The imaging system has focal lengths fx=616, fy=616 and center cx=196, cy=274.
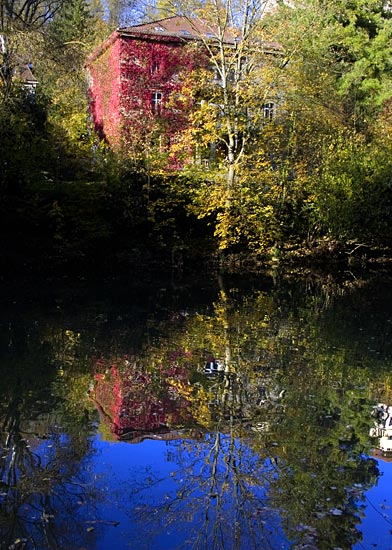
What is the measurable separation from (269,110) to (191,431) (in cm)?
1641

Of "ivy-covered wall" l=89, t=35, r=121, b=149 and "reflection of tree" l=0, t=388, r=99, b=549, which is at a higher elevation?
"ivy-covered wall" l=89, t=35, r=121, b=149

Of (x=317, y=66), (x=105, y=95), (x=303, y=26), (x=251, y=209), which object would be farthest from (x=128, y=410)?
(x=105, y=95)

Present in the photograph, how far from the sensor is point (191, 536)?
450cm

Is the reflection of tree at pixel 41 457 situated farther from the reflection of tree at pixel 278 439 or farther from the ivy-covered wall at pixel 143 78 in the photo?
the ivy-covered wall at pixel 143 78

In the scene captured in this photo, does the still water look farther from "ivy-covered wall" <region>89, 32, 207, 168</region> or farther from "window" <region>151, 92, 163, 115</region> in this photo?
"window" <region>151, 92, 163, 115</region>

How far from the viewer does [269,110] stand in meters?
21.0

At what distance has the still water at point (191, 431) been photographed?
4.61 metres

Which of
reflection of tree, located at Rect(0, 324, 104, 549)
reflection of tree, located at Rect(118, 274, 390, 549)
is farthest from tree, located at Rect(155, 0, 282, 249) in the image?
reflection of tree, located at Rect(0, 324, 104, 549)

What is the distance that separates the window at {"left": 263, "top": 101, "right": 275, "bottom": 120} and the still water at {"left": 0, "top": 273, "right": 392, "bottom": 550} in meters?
10.1

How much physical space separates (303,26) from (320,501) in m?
20.8

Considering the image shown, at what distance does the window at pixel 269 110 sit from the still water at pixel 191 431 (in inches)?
399

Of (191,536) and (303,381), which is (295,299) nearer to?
(303,381)

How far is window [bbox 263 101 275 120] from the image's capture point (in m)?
20.7

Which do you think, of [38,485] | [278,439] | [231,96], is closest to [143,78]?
[231,96]
